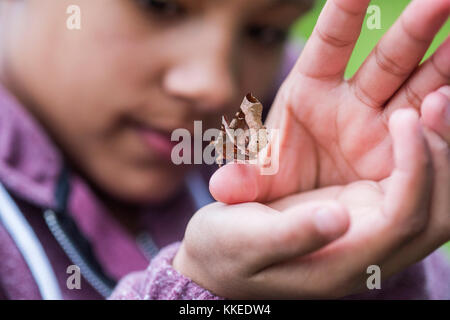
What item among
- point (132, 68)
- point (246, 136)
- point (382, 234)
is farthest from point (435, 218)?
point (132, 68)

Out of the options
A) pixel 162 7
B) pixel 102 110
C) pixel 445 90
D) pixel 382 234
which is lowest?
pixel 382 234

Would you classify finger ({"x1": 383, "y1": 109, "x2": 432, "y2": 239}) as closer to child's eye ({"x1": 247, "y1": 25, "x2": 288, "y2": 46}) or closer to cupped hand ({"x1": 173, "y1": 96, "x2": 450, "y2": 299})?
cupped hand ({"x1": 173, "y1": 96, "x2": 450, "y2": 299})

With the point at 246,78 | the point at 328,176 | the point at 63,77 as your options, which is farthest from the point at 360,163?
the point at 63,77

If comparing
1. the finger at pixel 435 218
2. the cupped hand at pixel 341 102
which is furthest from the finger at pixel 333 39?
the finger at pixel 435 218

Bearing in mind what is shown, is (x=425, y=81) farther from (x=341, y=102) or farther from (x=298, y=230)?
(x=298, y=230)

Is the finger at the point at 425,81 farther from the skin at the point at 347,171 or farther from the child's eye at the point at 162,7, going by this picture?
the child's eye at the point at 162,7

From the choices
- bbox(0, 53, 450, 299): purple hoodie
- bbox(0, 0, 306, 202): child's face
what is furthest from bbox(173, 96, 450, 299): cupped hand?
Result: bbox(0, 0, 306, 202): child's face
